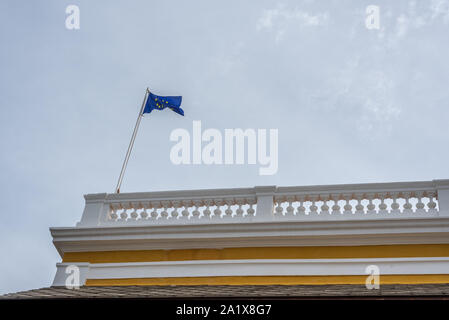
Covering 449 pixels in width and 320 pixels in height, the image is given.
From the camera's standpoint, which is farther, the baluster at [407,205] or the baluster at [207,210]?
the baluster at [207,210]

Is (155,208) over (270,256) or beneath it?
over

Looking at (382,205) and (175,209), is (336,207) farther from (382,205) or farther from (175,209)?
(175,209)

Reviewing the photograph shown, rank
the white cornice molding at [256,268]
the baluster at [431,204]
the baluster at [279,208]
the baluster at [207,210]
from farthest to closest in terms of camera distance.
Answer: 1. the baluster at [207,210]
2. the baluster at [279,208]
3. the baluster at [431,204]
4. the white cornice molding at [256,268]

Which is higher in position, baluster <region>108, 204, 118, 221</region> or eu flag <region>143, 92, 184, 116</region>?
eu flag <region>143, 92, 184, 116</region>

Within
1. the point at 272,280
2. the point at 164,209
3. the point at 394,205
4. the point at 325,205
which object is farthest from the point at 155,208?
the point at 394,205

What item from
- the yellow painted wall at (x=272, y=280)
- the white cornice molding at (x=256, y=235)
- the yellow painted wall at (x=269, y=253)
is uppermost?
the white cornice molding at (x=256, y=235)

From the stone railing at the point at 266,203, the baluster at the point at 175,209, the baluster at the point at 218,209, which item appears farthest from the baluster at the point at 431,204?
the baluster at the point at 175,209

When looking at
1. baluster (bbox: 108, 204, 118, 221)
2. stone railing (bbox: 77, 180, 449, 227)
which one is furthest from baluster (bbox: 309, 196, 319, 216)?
baluster (bbox: 108, 204, 118, 221)

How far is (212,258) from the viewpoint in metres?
10.7

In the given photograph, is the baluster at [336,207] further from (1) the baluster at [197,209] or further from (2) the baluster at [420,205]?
(1) the baluster at [197,209]

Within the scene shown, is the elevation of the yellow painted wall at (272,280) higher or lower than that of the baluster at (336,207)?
lower

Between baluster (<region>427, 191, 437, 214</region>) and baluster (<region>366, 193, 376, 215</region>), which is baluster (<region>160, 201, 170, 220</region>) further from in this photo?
baluster (<region>427, 191, 437, 214</region>)

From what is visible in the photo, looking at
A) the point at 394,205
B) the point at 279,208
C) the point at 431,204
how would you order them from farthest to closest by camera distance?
the point at 279,208 < the point at 394,205 < the point at 431,204
